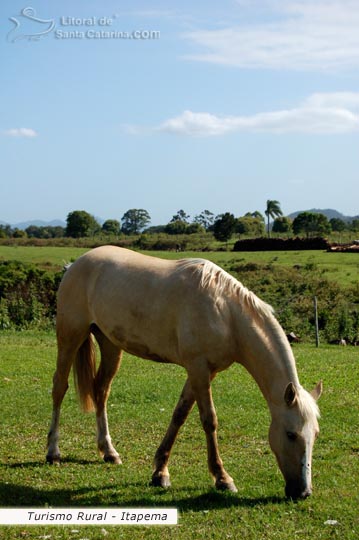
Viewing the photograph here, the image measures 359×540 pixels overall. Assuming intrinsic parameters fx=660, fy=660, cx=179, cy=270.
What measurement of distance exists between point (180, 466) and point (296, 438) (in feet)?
6.32

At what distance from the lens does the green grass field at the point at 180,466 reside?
5.48 m

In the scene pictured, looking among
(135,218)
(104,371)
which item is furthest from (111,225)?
(104,371)

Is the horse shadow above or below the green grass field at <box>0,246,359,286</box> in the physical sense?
below

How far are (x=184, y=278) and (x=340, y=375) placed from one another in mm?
8003

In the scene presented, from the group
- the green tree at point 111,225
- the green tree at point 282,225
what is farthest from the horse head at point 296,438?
the green tree at point 111,225

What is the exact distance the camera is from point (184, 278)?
666cm

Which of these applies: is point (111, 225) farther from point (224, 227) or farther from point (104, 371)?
point (104, 371)

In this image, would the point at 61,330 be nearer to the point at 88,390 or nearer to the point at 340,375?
the point at 88,390

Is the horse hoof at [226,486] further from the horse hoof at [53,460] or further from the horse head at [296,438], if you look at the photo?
the horse hoof at [53,460]

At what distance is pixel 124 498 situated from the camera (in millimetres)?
6234

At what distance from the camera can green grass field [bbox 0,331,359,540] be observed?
5.48 m

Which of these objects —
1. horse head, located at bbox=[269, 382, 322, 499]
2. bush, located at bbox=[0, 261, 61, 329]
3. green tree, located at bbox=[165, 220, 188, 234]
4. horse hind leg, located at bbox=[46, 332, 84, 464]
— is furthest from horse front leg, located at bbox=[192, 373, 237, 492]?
green tree, located at bbox=[165, 220, 188, 234]

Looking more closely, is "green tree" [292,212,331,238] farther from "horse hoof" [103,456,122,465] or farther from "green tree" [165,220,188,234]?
"horse hoof" [103,456,122,465]

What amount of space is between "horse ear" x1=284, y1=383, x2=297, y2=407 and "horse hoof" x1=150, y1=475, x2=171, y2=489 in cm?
158
